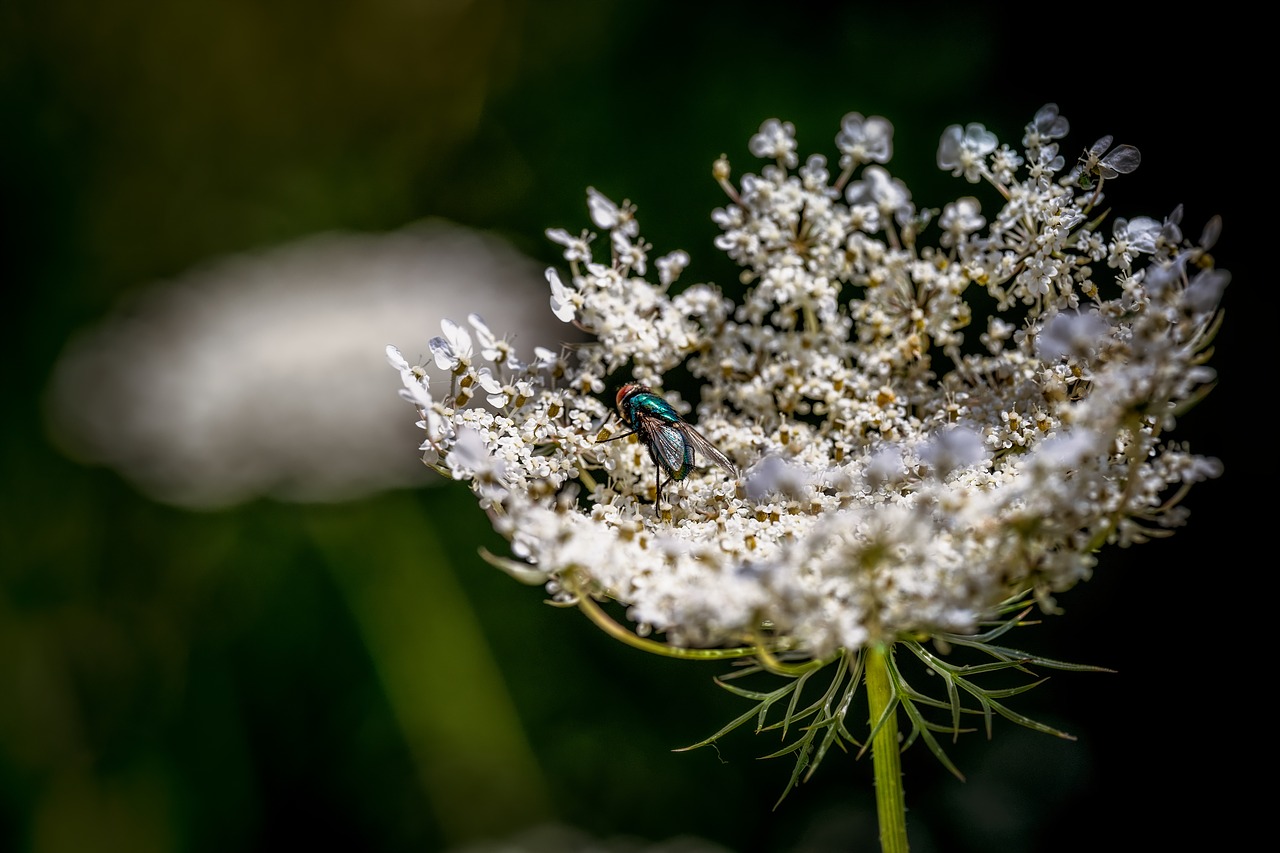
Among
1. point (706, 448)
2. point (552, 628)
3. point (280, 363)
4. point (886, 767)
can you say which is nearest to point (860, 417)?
point (706, 448)

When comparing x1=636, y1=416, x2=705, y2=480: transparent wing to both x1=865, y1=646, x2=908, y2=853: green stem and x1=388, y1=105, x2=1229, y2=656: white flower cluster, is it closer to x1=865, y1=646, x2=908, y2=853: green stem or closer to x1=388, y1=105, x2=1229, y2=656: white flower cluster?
x1=388, y1=105, x2=1229, y2=656: white flower cluster

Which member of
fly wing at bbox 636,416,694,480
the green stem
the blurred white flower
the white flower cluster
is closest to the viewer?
the white flower cluster

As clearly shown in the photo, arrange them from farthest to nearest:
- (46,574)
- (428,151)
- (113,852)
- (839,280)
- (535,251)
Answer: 1. (428,151)
2. (535,251)
3. (46,574)
4. (113,852)
5. (839,280)

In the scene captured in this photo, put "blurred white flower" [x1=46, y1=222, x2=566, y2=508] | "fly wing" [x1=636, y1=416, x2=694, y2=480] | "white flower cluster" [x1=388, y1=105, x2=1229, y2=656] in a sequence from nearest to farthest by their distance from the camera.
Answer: "white flower cluster" [x1=388, y1=105, x2=1229, y2=656]
"fly wing" [x1=636, y1=416, x2=694, y2=480]
"blurred white flower" [x1=46, y1=222, x2=566, y2=508]

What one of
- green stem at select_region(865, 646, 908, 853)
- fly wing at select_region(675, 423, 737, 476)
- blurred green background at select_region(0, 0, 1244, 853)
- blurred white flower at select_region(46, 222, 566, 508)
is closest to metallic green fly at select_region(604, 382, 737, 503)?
fly wing at select_region(675, 423, 737, 476)

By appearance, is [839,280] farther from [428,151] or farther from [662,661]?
[428,151]

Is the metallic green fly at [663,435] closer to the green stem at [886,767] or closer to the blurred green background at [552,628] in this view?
the green stem at [886,767]

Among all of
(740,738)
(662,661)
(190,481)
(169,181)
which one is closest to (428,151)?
(169,181)

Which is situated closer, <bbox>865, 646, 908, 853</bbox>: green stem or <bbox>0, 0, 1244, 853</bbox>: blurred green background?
<bbox>865, 646, 908, 853</bbox>: green stem
